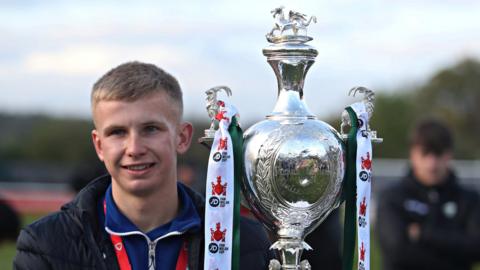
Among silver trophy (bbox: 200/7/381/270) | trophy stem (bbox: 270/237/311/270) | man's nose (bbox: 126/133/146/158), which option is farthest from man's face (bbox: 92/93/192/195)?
trophy stem (bbox: 270/237/311/270)

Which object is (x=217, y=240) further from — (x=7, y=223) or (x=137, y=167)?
(x=7, y=223)

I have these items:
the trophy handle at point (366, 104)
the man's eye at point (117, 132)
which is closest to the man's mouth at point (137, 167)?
the man's eye at point (117, 132)

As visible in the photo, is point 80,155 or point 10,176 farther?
point 80,155

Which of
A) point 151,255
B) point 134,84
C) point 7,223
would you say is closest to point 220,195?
point 151,255

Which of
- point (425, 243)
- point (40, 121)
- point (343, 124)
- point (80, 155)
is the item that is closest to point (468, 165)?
point (80, 155)

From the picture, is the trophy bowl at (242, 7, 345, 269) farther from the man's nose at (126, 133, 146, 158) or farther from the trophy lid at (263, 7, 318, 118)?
the man's nose at (126, 133, 146, 158)

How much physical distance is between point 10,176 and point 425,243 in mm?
24963

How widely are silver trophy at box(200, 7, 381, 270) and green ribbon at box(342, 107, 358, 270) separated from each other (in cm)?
3

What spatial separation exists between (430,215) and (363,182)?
9.99 feet

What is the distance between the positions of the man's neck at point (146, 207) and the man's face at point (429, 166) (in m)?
2.93

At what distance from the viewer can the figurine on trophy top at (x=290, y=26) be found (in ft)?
9.80

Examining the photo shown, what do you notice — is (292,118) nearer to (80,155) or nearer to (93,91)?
(93,91)

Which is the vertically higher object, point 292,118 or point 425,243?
point 292,118

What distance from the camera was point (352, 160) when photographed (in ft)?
9.84
